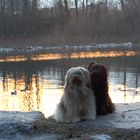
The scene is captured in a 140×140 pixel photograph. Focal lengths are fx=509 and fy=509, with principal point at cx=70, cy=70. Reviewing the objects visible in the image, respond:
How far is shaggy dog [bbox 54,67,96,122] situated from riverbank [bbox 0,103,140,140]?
0.22 m

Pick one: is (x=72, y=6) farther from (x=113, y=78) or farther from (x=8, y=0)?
(x=113, y=78)

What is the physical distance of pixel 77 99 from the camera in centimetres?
915

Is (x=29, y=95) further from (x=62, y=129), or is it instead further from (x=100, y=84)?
(x=62, y=129)

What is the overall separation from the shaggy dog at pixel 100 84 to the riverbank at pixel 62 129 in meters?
0.62

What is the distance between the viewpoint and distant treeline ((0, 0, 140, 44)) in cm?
5875

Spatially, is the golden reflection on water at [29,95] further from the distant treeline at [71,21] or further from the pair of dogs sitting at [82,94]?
the distant treeline at [71,21]

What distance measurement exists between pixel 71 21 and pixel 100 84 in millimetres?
55124

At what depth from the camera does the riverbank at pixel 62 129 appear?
7.70 m

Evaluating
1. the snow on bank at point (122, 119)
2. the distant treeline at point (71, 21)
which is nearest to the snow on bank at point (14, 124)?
the snow on bank at point (122, 119)

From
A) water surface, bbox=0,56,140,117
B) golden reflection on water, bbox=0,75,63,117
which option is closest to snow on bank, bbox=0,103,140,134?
water surface, bbox=0,56,140,117

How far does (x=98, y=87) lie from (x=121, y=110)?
1327 millimetres

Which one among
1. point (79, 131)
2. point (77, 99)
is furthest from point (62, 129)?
point (77, 99)

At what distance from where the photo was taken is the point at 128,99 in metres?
18.8

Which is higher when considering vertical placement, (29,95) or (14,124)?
(14,124)
